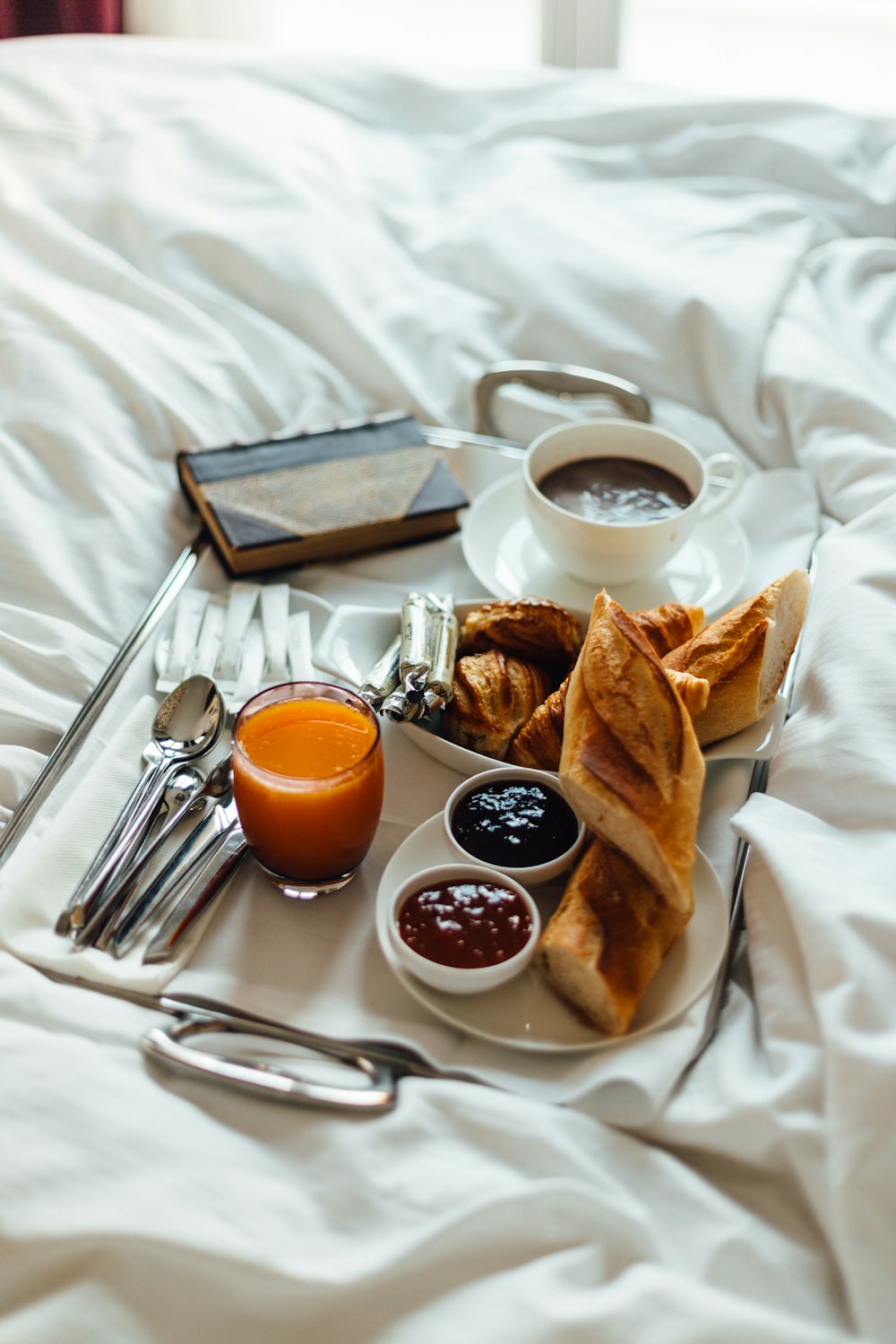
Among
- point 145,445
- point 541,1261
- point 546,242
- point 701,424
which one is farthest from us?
point 546,242

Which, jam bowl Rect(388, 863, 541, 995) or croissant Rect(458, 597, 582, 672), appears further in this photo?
croissant Rect(458, 597, 582, 672)

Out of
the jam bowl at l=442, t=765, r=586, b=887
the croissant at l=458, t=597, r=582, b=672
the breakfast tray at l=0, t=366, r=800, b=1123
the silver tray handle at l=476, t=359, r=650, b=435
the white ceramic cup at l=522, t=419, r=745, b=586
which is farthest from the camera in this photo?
the silver tray handle at l=476, t=359, r=650, b=435

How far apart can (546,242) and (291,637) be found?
870mm

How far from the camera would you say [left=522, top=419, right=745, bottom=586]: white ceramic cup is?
1.21 m

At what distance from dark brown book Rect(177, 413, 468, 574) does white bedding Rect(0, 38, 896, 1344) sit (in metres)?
0.04

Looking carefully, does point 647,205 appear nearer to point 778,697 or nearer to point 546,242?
point 546,242

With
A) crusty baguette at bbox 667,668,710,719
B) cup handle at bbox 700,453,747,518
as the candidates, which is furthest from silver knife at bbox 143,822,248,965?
cup handle at bbox 700,453,747,518

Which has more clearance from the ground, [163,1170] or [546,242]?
[546,242]

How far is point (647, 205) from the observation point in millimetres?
1813

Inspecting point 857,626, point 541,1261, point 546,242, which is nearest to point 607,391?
point 546,242

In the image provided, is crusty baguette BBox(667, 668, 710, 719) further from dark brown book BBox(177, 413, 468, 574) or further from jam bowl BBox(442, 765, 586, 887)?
dark brown book BBox(177, 413, 468, 574)

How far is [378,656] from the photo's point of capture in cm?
114

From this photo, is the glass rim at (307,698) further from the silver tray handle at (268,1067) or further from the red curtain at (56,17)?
the red curtain at (56,17)

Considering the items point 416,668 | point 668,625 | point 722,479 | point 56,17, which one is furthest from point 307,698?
point 56,17
